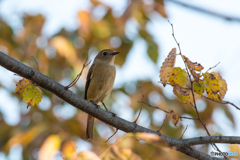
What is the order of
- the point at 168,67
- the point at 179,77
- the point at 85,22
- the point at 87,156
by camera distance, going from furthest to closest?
the point at 85,22, the point at 179,77, the point at 168,67, the point at 87,156

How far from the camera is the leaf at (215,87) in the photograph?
2885mm

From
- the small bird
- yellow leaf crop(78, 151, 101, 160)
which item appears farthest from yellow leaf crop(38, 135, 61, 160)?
yellow leaf crop(78, 151, 101, 160)

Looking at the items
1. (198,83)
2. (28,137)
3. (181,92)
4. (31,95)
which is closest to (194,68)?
(198,83)

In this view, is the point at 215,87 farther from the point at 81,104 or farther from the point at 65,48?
the point at 65,48

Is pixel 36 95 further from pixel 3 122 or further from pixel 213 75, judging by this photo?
pixel 3 122

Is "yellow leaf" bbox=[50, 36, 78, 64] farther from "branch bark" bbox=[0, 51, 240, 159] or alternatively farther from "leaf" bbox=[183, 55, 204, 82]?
"leaf" bbox=[183, 55, 204, 82]

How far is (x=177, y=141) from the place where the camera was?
323 cm

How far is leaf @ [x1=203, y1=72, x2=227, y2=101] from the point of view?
288cm

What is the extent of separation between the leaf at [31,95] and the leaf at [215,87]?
186 cm

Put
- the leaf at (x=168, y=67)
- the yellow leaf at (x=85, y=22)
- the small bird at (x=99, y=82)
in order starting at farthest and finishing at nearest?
1. the yellow leaf at (x=85, y=22)
2. the small bird at (x=99, y=82)
3. the leaf at (x=168, y=67)

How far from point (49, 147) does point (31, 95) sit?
194 centimetres

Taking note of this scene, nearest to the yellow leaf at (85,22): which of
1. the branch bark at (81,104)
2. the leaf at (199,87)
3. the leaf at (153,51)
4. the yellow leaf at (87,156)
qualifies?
the leaf at (153,51)

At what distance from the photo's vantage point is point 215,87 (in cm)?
289

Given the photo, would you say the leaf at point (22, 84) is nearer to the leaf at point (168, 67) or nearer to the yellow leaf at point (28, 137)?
the leaf at point (168, 67)
